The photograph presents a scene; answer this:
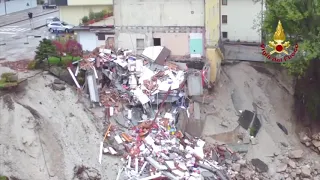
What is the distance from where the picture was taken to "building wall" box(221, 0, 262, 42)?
48.8 m

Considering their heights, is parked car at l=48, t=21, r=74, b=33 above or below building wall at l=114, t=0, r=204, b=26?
below

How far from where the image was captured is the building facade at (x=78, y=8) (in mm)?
49250

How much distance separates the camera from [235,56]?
4506 centimetres

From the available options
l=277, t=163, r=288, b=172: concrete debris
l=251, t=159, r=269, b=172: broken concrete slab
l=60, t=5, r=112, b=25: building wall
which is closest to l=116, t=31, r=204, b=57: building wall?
l=251, t=159, r=269, b=172: broken concrete slab

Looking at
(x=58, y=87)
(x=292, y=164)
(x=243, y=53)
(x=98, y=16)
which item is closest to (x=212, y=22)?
(x=243, y=53)

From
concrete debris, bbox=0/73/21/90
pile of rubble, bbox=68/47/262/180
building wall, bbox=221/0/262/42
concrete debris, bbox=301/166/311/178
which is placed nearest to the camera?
pile of rubble, bbox=68/47/262/180

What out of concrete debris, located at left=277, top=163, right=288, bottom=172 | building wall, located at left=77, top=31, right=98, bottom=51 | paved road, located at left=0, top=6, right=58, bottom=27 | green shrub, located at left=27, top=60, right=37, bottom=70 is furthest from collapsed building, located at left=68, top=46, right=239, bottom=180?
paved road, located at left=0, top=6, right=58, bottom=27

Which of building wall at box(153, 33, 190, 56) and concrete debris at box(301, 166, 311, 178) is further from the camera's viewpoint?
building wall at box(153, 33, 190, 56)

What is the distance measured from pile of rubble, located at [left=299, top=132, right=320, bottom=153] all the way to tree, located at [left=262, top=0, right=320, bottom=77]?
165 inches

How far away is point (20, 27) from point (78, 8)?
5803 millimetres

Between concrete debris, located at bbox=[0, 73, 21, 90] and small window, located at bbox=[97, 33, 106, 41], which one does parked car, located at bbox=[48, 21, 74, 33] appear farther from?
concrete debris, located at bbox=[0, 73, 21, 90]

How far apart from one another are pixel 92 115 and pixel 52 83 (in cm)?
325

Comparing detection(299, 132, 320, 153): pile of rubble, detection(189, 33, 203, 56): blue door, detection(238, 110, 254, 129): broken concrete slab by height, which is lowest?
detection(299, 132, 320, 153): pile of rubble

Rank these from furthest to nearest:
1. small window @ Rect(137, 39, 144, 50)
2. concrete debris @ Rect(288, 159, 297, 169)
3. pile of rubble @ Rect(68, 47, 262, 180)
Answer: small window @ Rect(137, 39, 144, 50) < concrete debris @ Rect(288, 159, 297, 169) < pile of rubble @ Rect(68, 47, 262, 180)
